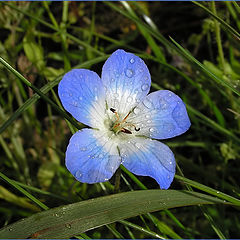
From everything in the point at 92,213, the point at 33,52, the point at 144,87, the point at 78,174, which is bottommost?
the point at 92,213

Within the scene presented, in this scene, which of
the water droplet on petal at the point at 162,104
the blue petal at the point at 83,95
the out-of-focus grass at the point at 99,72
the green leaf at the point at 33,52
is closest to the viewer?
the blue petal at the point at 83,95

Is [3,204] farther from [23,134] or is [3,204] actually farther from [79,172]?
[79,172]

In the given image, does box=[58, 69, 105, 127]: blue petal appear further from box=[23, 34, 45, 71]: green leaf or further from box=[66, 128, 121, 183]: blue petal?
box=[23, 34, 45, 71]: green leaf

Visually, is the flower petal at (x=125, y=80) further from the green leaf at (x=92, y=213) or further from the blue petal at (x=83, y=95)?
the green leaf at (x=92, y=213)

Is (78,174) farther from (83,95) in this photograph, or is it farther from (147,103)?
(147,103)

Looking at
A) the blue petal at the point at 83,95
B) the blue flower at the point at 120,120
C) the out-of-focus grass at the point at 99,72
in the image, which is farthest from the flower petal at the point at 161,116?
the out-of-focus grass at the point at 99,72

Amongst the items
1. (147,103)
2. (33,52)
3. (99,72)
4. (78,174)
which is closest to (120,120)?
(147,103)

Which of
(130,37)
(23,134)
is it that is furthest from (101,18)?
(23,134)
